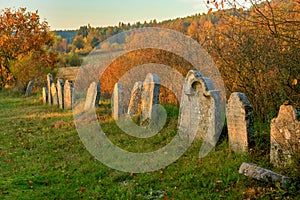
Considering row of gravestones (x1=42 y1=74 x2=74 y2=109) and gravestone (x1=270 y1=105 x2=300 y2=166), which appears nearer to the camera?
gravestone (x1=270 y1=105 x2=300 y2=166)

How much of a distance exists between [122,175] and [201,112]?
103 inches

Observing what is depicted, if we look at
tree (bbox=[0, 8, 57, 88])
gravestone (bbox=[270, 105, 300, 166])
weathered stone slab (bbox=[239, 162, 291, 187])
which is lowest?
weathered stone slab (bbox=[239, 162, 291, 187])

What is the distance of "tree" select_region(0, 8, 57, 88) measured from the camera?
86.2 feet

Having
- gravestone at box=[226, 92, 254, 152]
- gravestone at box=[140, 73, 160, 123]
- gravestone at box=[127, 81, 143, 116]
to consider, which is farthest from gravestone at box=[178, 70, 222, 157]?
gravestone at box=[127, 81, 143, 116]

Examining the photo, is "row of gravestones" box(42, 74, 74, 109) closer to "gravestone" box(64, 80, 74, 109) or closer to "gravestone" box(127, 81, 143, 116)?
"gravestone" box(64, 80, 74, 109)

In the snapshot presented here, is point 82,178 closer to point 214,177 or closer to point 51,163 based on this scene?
point 51,163

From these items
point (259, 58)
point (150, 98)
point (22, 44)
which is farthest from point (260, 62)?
point (22, 44)

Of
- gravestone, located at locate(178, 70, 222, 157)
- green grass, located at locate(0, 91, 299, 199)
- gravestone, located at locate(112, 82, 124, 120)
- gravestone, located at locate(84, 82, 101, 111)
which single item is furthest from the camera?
gravestone, located at locate(84, 82, 101, 111)

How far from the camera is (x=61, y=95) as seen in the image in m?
15.9

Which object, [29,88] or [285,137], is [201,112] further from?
[29,88]

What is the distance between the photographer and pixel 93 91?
13500 millimetres

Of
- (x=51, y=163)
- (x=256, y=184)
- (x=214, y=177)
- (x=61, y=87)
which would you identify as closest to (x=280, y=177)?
(x=256, y=184)

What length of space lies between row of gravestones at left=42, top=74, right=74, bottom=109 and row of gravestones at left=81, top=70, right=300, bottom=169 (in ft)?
14.9

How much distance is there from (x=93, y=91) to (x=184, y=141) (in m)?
5.56
